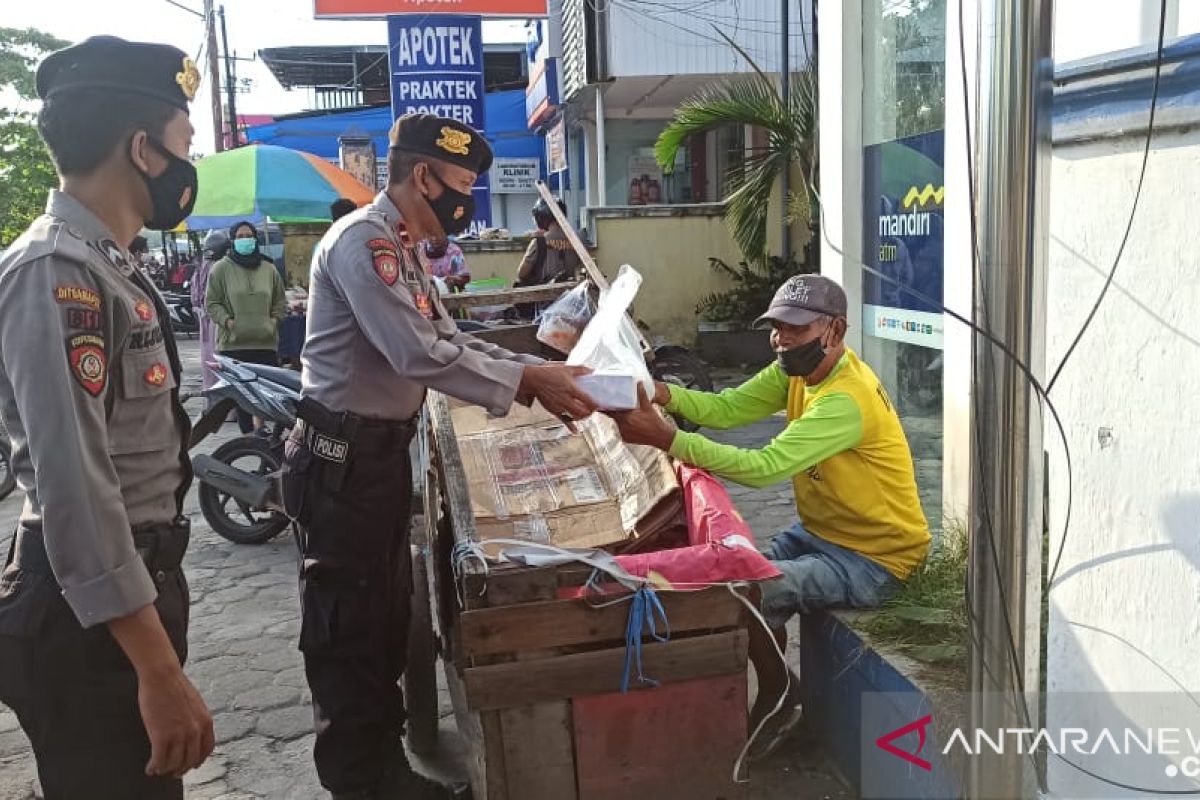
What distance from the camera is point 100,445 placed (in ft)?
5.25

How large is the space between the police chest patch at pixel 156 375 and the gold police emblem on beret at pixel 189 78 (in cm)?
53

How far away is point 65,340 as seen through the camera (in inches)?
61.5

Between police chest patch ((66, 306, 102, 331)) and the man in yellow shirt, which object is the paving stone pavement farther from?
police chest patch ((66, 306, 102, 331))

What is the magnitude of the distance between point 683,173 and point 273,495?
12.4 metres

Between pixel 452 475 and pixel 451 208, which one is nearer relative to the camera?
pixel 451 208

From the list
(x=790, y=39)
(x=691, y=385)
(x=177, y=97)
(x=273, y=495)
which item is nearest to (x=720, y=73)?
(x=790, y=39)

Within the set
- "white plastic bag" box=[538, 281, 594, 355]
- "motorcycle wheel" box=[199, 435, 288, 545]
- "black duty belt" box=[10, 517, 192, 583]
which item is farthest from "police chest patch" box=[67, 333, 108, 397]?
"motorcycle wheel" box=[199, 435, 288, 545]

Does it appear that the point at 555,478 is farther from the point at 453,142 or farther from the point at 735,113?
the point at 735,113

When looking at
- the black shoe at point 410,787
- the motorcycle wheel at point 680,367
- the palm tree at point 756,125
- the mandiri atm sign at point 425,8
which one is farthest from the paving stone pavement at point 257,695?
the mandiri atm sign at point 425,8

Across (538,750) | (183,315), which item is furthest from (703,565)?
(183,315)

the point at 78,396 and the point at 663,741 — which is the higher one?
the point at 78,396

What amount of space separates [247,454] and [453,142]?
3.53 m

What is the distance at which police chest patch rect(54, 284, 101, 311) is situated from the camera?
1587 mm

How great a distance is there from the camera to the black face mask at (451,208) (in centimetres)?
304
